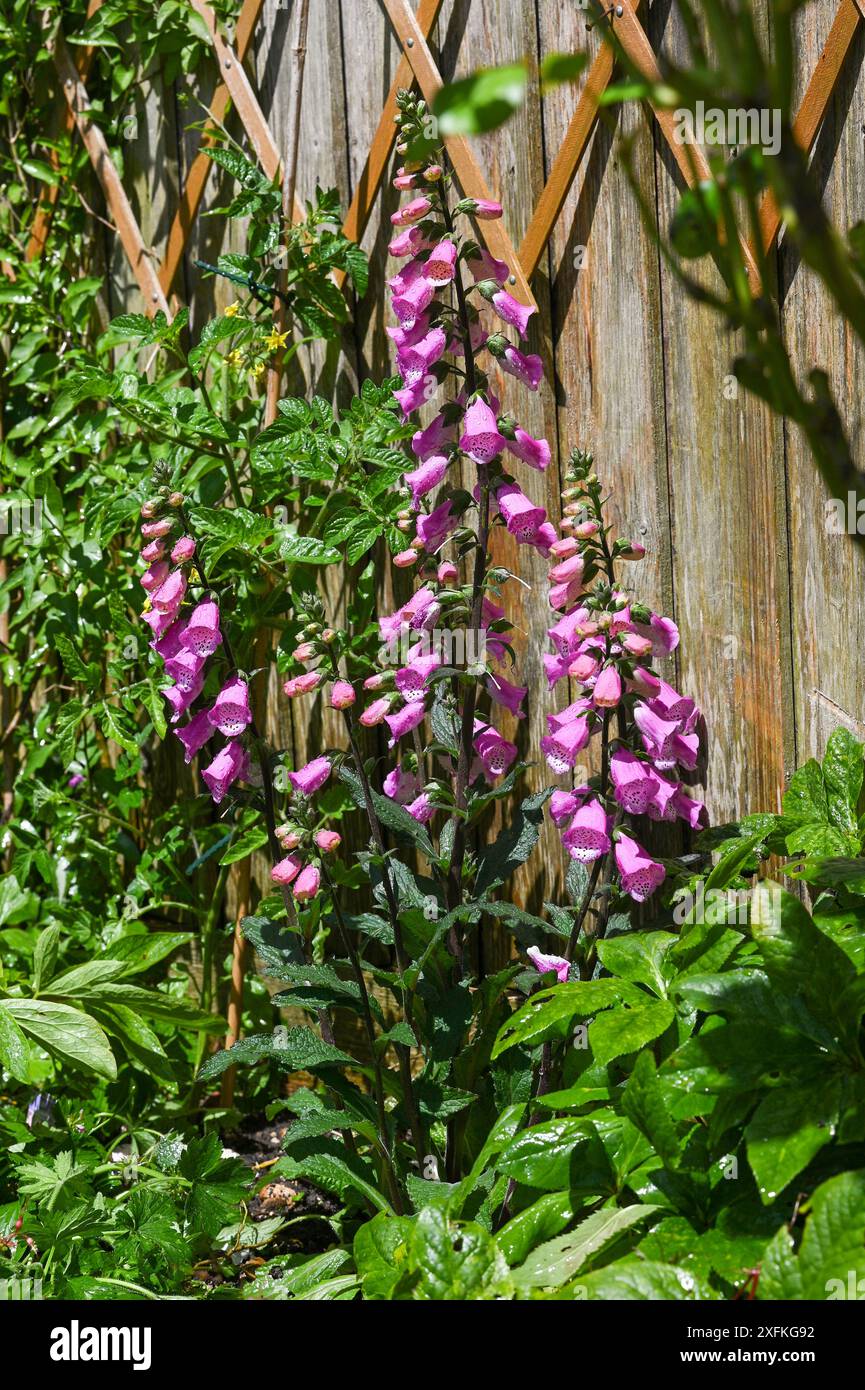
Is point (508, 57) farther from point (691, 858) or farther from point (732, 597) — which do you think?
point (691, 858)

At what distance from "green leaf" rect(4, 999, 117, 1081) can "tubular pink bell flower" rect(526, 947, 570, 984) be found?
65 centimetres

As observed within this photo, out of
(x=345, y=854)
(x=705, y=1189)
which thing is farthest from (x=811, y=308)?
(x=345, y=854)

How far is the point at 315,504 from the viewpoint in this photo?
224 centimetres

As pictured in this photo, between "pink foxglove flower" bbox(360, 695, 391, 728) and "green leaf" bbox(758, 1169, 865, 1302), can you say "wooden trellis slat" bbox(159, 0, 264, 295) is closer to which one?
"pink foxglove flower" bbox(360, 695, 391, 728)

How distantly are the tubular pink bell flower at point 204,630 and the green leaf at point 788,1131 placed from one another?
105 cm

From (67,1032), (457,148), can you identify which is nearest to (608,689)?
(67,1032)

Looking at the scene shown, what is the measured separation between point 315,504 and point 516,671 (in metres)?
0.46

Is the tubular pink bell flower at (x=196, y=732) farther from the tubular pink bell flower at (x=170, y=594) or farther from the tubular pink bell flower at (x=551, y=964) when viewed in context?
the tubular pink bell flower at (x=551, y=964)

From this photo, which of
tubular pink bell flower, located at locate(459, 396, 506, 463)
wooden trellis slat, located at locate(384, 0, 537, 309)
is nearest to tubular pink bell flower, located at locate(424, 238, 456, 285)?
tubular pink bell flower, located at locate(459, 396, 506, 463)

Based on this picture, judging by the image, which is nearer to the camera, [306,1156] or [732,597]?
[306,1156]

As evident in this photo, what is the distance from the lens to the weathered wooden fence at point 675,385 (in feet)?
5.96

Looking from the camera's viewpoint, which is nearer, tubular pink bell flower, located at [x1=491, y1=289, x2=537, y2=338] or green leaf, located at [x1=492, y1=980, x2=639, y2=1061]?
green leaf, located at [x1=492, y1=980, x2=639, y2=1061]

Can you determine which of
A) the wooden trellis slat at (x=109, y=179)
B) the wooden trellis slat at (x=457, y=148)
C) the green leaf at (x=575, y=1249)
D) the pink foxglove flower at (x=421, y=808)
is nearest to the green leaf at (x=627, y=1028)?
the green leaf at (x=575, y=1249)

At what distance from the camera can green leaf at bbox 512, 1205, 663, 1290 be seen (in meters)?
1.23
